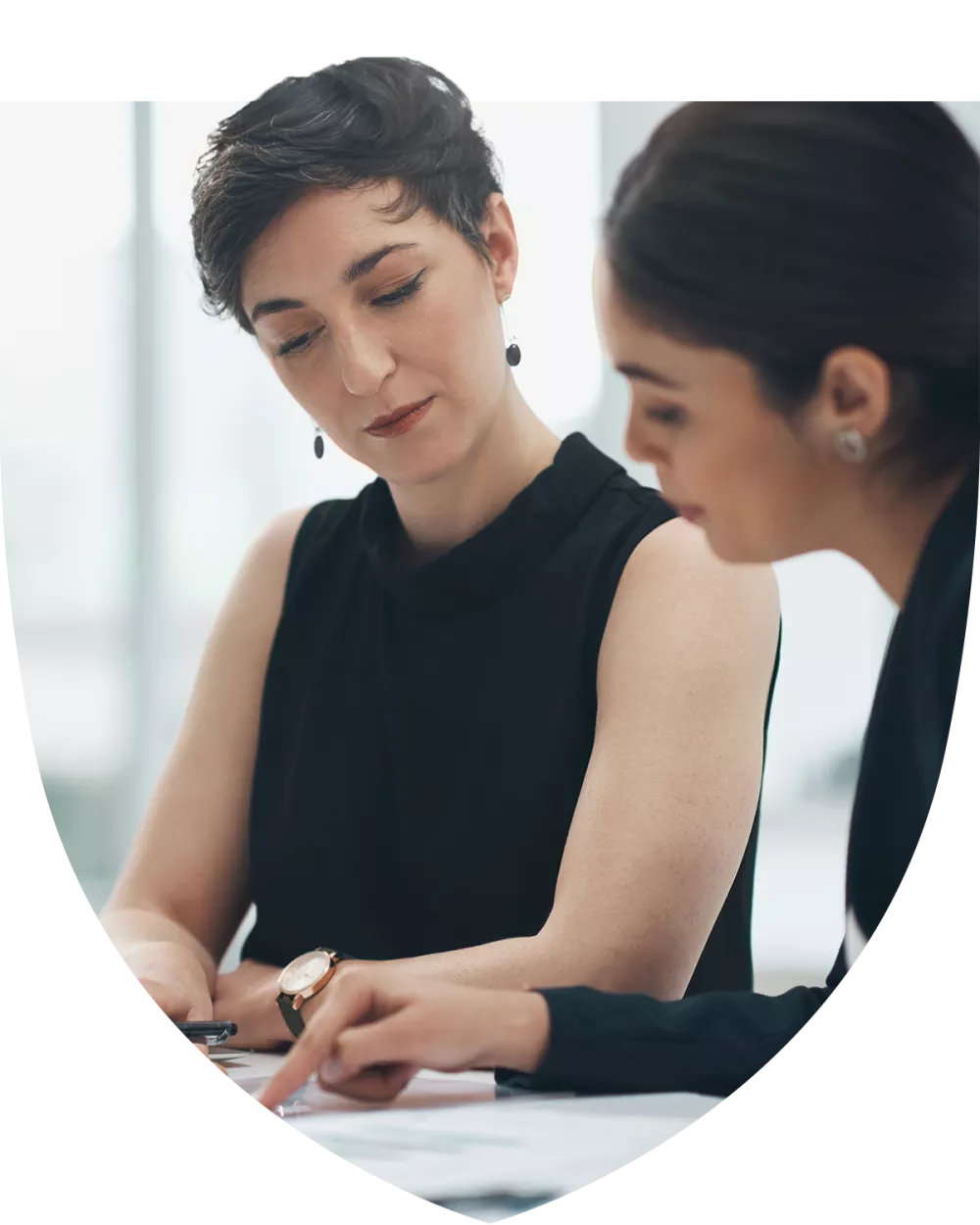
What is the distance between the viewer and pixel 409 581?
2.37 feet

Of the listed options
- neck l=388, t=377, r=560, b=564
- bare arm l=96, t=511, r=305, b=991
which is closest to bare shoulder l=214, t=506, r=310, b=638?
bare arm l=96, t=511, r=305, b=991

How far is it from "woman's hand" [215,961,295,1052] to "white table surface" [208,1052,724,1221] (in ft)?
0.20

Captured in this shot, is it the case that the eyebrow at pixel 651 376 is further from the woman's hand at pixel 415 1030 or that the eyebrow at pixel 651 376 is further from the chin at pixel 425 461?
the woman's hand at pixel 415 1030

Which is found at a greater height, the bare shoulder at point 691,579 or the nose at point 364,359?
the nose at point 364,359

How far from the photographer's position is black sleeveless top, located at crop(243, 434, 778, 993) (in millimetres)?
677

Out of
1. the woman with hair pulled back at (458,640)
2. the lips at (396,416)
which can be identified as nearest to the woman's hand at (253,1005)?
the woman with hair pulled back at (458,640)

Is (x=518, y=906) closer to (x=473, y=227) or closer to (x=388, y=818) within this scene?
(x=388, y=818)

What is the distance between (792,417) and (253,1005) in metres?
0.39

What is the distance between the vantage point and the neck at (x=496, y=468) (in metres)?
0.70

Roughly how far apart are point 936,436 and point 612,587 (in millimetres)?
158

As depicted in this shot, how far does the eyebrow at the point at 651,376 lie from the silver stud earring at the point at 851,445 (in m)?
0.07

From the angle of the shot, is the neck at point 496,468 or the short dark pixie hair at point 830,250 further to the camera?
the neck at point 496,468

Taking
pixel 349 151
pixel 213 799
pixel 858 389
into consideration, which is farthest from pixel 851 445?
pixel 213 799

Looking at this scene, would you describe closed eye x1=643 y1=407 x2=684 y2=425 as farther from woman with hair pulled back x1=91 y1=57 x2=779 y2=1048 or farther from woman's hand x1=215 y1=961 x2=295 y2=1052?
woman's hand x1=215 y1=961 x2=295 y2=1052
